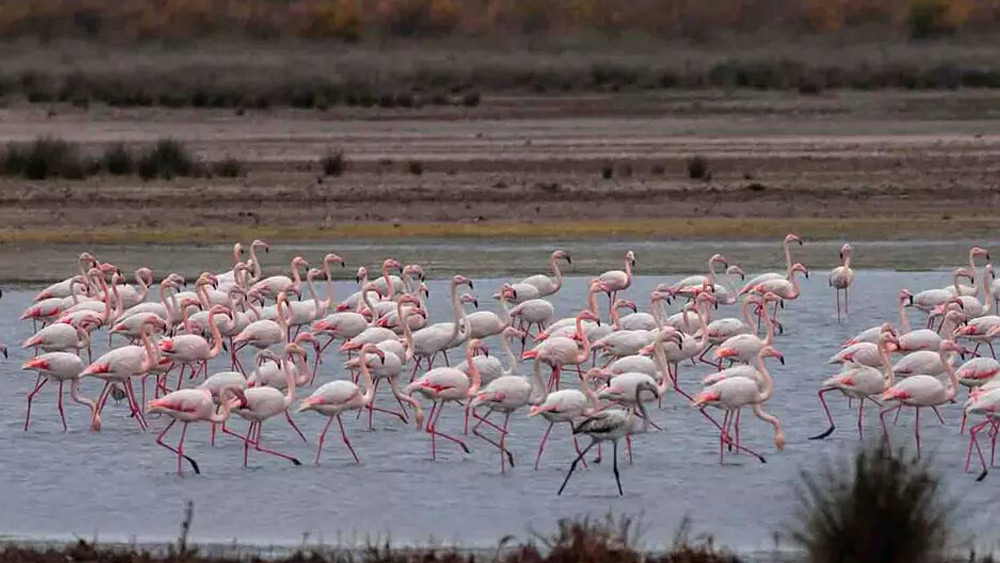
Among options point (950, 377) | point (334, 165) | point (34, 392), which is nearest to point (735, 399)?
point (950, 377)

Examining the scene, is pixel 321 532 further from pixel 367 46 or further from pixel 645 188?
pixel 367 46

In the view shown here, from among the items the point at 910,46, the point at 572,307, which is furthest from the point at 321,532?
the point at 910,46

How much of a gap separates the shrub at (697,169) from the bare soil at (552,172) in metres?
0.23

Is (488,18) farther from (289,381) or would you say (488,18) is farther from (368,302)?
(289,381)

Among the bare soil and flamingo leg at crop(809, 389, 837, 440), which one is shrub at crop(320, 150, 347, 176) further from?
flamingo leg at crop(809, 389, 837, 440)

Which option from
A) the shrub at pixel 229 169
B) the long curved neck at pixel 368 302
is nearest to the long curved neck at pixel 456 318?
the long curved neck at pixel 368 302

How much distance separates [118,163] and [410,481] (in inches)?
873

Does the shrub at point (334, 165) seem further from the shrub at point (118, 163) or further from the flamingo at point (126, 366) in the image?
the flamingo at point (126, 366)

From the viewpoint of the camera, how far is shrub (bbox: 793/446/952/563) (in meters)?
8.68

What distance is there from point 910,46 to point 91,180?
105 ft

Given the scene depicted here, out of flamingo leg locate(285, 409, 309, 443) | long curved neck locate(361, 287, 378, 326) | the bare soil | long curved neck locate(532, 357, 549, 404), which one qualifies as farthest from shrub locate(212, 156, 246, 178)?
long curved neck locate(532, 357, 549, 404)

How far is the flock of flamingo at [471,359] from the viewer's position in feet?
43.5

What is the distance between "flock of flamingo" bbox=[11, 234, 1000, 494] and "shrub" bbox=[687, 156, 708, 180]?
12.0m

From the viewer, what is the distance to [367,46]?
6097cm
